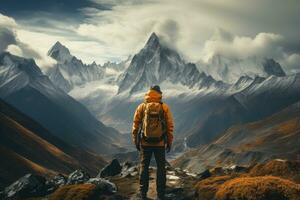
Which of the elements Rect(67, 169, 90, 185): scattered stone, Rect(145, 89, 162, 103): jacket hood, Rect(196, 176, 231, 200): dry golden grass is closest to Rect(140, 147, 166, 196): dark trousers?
Rect(145, 89, 162, 103): jacket hood

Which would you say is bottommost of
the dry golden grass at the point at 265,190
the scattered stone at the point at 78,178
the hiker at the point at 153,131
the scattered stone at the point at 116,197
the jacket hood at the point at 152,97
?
the scattered stone at the point at 116,197

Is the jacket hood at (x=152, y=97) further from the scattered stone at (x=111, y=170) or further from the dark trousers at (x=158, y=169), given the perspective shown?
the scattered stone at (x=111, y=170)

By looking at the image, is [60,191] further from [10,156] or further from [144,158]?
[10,156]

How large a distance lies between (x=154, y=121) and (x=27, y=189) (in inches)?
610

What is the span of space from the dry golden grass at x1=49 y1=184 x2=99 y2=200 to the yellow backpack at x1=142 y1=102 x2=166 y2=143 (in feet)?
17.7

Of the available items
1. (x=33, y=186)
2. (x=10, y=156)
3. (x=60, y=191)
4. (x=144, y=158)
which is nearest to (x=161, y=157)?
(x=144, y=158)

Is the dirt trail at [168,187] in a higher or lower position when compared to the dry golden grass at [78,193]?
lower

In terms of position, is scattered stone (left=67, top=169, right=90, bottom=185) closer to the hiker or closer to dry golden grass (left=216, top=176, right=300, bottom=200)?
the hiker

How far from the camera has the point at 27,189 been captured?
3706 centimetres

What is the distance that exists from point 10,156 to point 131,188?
554 ft

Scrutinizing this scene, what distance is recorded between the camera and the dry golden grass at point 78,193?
28.1 metres

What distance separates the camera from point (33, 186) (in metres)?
37.2

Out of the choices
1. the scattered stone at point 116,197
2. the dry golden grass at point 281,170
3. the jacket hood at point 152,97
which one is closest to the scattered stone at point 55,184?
the scattered stone at point 116,197

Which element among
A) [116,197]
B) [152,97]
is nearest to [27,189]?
[116,197]
